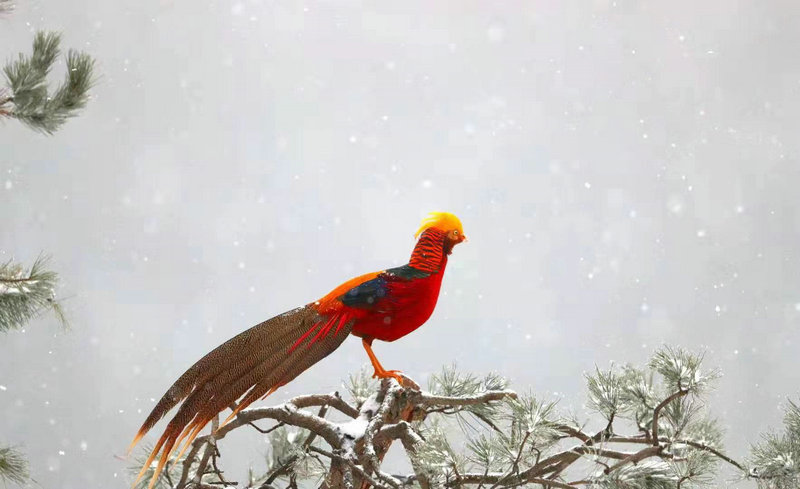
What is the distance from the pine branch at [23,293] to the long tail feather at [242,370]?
398mm

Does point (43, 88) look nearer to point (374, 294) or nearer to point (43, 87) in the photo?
point (43, 87)

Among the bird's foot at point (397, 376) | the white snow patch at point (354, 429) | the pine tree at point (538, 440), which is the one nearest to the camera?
the pine tree at point (538, 440)

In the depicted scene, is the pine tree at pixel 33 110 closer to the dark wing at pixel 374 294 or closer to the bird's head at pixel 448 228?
the dark wing at pixel 374 294

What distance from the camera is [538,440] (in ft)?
3.20

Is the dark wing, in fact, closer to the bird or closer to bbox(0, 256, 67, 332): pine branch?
the bird

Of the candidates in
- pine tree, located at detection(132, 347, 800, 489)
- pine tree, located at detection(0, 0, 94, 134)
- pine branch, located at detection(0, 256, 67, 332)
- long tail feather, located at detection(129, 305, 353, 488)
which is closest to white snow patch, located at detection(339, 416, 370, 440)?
pine tree, located at detection(132, 347, 800, 489)

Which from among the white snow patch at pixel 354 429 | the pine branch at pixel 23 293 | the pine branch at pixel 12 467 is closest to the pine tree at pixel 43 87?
the pine branch at pixel 23 293

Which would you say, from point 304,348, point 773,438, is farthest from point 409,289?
point 773,438

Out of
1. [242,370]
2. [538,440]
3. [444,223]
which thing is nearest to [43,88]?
[242,370]

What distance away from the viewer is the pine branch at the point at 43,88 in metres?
1.35

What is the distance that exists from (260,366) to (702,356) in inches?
26.4

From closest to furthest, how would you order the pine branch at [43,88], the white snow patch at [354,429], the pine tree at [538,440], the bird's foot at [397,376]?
the pine tree at [538,440] < the white snow patch at [354,429] < the bird's foot at [397,376] < the pine branch at [43,88]

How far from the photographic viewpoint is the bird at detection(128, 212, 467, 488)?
3.55 ft

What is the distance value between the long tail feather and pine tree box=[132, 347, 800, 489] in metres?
0.07
